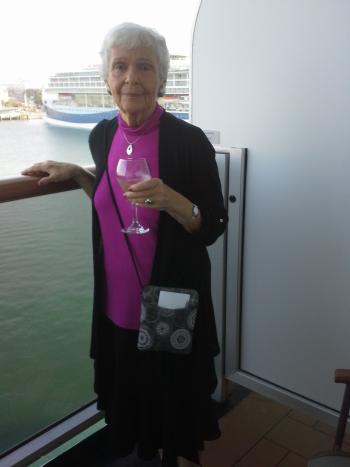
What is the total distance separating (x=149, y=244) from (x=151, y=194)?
25 centimetres

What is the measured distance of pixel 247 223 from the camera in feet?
6.07

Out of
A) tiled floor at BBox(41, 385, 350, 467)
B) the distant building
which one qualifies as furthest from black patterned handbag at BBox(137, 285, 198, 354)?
the distant building

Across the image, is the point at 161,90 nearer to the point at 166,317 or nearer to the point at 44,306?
the point at 166,317

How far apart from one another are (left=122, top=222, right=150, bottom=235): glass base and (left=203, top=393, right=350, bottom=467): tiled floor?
1264 mm

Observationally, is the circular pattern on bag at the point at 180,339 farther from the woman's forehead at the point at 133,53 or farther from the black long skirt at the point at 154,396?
the woman's forehead at the point at 133,53

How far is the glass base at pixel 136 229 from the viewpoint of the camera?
1.13 m

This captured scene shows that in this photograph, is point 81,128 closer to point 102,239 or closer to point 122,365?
point 102,239

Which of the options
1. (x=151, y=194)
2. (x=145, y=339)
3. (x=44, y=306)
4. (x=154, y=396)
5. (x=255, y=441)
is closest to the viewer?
(x=151, y=194)

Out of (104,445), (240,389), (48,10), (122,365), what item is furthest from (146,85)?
(48,10)

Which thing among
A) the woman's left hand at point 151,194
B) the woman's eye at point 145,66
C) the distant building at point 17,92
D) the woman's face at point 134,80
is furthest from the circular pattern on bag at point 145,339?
the distant building at point 17,92

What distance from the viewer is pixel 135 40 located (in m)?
1.10

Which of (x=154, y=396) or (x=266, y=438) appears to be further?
(x=266, y=438)

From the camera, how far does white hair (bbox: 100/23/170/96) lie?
110 cm

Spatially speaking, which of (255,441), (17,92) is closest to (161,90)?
(255,441)
